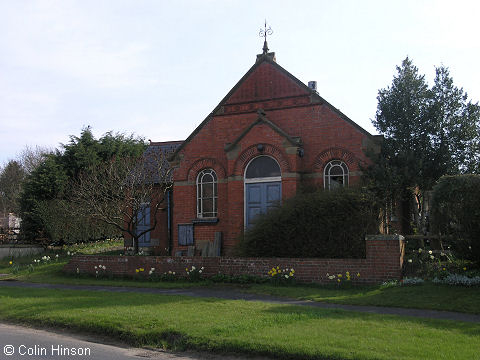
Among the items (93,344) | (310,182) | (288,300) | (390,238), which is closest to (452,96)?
(310,182)

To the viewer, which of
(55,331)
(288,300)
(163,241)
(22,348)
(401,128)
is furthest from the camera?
(163,241)

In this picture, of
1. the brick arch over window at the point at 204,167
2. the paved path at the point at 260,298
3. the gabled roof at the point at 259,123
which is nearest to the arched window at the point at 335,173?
the gabled roof at the point at 259,123

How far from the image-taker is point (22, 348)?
819 centimetres

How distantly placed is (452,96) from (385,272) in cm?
774

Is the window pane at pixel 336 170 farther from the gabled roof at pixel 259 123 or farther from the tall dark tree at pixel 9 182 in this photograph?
the tall dark tree at pixel 9 182

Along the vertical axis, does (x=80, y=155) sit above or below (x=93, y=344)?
above

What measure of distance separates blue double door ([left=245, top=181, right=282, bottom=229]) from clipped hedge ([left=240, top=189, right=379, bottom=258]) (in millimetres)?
3188

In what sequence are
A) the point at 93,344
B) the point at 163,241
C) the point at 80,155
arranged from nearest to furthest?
the point at 93,344 < the point at 163,241 < the point at 80,155

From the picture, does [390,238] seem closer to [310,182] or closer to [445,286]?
[445,286]

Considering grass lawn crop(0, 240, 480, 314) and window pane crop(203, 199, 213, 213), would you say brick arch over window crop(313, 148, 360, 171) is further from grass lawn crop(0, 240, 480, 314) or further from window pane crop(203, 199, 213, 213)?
grass lawn crop(0, 240, 480, 314)

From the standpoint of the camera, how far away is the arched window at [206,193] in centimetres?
2081

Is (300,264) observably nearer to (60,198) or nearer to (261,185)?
(261,185)

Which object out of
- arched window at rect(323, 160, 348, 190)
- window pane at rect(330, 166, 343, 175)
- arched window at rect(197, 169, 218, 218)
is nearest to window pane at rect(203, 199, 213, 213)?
arched window at rect(197, 169, 218, 218)

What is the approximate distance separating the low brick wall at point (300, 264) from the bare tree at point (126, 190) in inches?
116
